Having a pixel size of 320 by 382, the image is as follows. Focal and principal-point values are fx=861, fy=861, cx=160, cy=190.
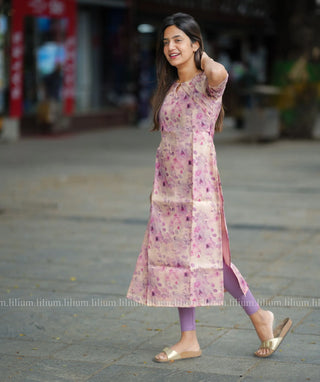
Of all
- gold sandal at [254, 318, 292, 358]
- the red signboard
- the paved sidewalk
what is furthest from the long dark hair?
the red signboard

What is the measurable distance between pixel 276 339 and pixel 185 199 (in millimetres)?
873

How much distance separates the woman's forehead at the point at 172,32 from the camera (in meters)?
4.24

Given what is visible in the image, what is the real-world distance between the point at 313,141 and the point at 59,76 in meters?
6.67

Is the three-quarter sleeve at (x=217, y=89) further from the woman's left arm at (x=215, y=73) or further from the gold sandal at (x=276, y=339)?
the gold sandal at (x=276, y=339)

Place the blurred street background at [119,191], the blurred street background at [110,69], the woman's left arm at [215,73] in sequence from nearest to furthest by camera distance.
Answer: the woman's left arm at [215,73]
the blurred street background at [119,191]
the blurred street background at [110,69]

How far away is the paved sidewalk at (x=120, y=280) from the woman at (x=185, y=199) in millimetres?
360

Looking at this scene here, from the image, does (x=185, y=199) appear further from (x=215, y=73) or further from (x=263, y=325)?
(x=263, y=325)

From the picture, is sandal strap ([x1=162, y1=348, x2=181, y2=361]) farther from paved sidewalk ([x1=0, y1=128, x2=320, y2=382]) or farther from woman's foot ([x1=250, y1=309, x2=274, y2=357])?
woman's foot ([x1=250, y1=309, x2=274, y2=357])

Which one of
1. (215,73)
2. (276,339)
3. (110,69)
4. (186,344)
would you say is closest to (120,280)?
(186,344)

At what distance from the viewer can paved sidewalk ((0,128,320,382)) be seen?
4234 millimetres

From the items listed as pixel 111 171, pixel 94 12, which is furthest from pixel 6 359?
pixel 94 12

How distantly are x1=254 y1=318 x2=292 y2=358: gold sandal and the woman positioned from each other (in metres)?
0.31

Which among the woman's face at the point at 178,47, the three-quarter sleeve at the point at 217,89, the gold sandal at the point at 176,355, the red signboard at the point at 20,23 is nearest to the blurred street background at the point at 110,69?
the red signboard at the point at 20,23

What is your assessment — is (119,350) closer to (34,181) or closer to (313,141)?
(34,181)
